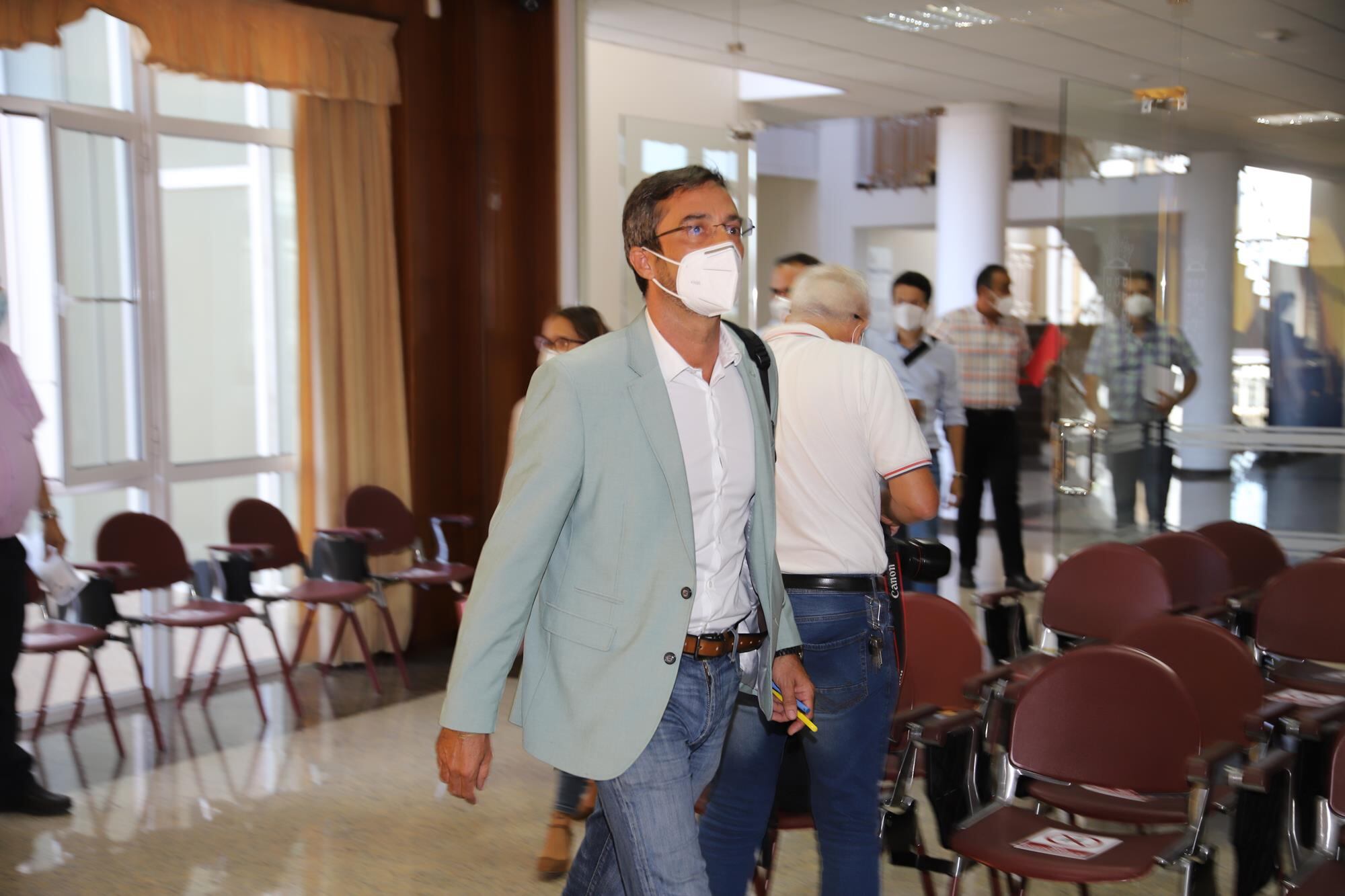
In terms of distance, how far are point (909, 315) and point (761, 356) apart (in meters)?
4.32

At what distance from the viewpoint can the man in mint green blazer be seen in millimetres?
2008

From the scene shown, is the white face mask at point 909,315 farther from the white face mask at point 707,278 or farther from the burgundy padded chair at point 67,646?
the white face mask at point 707,278

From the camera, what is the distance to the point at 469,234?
22.1 feet

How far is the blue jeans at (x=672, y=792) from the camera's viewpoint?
2051mm

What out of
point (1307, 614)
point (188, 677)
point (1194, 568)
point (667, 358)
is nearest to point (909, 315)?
point (1194, 568)

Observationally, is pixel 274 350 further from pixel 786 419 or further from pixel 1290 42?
pixel 1290 42

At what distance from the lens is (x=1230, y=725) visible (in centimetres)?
329

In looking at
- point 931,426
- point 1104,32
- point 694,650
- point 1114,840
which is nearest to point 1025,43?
point 1104,32

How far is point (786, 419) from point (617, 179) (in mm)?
4610

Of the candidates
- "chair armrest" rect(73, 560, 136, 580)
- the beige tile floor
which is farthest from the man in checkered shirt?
"chair armrest" rect(73, 560, 136, 580)

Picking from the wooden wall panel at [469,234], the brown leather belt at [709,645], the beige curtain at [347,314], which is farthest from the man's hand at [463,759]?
the wooden wall panel at [469,234]

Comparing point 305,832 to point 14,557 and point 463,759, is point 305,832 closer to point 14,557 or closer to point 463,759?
point 14,557

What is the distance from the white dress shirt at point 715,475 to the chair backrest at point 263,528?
4.09 metres

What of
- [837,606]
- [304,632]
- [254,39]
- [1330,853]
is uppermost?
[254,39]
